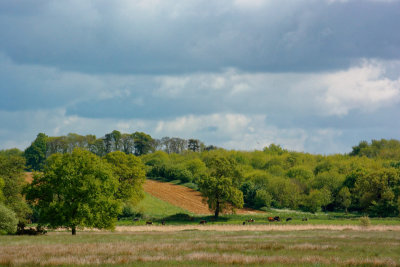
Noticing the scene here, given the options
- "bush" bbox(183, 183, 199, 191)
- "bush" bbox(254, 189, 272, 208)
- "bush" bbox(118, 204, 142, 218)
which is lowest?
"bush" bbox(118, 204, 142, 218)

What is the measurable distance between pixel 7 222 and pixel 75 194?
839 centimetres

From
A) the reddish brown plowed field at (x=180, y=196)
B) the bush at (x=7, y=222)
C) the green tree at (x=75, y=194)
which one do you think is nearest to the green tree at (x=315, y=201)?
the reddish brown plowed field at (x=180, y=196)

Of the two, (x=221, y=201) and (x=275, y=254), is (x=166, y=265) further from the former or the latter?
(x=221, y=201)

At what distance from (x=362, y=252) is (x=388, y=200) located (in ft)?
252

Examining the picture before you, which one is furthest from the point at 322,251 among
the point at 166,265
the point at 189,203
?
the point at 189,203

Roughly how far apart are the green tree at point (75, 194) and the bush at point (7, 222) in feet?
11.0

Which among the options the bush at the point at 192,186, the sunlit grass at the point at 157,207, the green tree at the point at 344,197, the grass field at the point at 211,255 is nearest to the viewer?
the grass field at the point at 211,255

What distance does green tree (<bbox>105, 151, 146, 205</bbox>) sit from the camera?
318ft

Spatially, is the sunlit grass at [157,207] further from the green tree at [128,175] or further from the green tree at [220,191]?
the green tree at [220,191]

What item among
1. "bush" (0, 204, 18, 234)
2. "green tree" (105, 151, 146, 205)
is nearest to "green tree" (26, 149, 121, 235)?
"bush" (0, 204, 18, 234)

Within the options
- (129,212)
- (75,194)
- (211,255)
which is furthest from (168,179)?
(211,255)

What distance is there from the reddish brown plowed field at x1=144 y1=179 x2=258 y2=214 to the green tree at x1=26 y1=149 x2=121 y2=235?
5819 cm

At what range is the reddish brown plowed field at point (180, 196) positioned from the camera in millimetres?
119812

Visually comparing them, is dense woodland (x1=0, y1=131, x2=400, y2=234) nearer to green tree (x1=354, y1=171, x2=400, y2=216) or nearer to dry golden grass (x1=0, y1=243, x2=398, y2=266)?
green tree (x1=354, y1=171, x2=400, y2=216)
